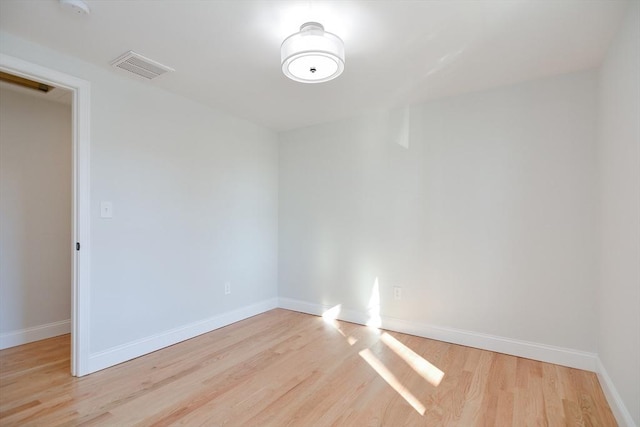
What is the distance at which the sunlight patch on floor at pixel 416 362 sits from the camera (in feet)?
7.48

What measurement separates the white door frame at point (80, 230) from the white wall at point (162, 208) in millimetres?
60

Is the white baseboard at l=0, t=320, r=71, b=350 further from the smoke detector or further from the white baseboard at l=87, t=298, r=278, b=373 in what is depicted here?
the smoke detector

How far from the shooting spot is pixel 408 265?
317 cm

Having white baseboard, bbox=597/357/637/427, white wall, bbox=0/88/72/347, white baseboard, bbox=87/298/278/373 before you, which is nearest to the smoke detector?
white wall, bbox=0/88/72/347

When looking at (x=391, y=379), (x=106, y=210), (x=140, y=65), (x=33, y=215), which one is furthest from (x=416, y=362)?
(x=33, y=215)

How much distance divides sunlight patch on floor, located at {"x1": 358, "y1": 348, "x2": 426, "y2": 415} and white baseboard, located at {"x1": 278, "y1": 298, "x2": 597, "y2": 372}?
0.61m

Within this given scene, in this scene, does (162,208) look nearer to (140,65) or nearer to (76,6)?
(140,65)

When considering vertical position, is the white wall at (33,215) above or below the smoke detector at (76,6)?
below

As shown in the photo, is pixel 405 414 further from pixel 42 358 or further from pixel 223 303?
pixel 42 358

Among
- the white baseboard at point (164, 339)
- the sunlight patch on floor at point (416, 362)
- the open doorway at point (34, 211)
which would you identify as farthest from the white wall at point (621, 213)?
the open doorway at point (34, 211)

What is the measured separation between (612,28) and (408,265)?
7.49 ft

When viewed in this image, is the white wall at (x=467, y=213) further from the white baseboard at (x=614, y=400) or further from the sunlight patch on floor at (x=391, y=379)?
the sunlight patch on floor at (x=391, y=379)

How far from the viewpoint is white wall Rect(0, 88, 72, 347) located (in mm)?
2869

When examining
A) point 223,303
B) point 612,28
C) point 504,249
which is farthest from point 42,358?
point 612,28
